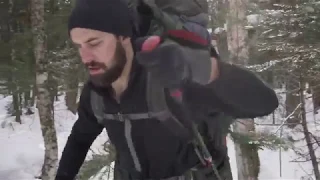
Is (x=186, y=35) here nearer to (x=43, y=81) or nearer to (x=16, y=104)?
(x=43, y=81)

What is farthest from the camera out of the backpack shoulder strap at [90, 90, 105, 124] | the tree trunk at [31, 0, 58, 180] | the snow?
the snow

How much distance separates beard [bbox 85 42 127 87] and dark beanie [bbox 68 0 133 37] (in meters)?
0.06

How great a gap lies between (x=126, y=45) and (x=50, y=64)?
16.6 ft

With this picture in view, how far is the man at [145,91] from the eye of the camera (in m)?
1.46

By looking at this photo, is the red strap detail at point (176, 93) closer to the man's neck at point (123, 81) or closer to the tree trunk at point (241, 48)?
the man's neck at point (123, 81)

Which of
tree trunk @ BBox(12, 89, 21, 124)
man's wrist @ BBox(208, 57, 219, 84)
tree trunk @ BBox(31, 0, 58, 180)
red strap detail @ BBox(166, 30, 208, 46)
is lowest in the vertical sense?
tree trunk @ BBox(12, 89, 21, 124)

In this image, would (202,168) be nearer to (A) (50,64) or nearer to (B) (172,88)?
(B) (172,88)

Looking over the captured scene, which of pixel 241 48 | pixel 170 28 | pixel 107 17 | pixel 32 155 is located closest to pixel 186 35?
pixel 170 28

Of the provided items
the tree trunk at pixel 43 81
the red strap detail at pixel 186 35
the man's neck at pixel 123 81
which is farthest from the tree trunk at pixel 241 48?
the red strap detail at pixel 186 35

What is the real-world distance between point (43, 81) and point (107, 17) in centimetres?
443

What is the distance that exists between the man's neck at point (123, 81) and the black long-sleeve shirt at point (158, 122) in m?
0.02

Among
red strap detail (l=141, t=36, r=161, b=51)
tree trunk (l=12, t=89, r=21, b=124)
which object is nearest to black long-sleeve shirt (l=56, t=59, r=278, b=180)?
red strap detail (l=141, t=36, r=161, b=51)

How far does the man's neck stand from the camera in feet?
5.11

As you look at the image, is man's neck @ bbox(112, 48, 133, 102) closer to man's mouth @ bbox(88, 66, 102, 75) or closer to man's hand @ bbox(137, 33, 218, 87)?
man's mouth @ bbox(88, 66, 102, 75)
